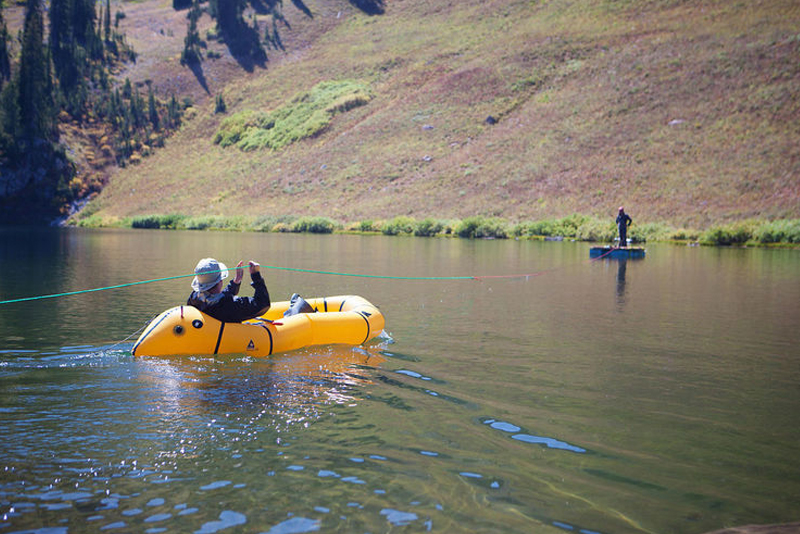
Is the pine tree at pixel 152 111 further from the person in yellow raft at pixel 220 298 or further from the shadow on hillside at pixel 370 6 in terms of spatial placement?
the person in yellow raft at pixel 220 298

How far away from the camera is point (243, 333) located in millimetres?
10219

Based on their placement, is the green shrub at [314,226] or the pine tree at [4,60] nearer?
the green shrub at [314,226]

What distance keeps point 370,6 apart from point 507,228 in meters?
78.4

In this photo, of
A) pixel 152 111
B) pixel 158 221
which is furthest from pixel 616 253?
pixel 152 111

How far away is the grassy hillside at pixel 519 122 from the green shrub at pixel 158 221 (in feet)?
18.0

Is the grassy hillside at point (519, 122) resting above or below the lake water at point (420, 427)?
above

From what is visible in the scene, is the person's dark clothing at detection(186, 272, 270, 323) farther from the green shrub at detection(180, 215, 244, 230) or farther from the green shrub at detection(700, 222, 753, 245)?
the green shrub at detection(180, 215, 244, 230)

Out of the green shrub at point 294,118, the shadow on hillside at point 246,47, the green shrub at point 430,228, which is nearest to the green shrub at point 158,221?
the green shrub at point 294,118

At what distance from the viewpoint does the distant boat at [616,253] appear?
3039cm

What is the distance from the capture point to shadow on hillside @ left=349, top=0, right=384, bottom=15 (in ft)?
384

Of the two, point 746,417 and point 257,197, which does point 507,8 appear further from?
point 746,417

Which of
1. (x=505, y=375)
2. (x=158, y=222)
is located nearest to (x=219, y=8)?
(x=158, y=222)

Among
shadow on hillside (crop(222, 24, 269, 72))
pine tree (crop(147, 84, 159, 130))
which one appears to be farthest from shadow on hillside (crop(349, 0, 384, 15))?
pine tree (crop(147, 84, 159, 130))

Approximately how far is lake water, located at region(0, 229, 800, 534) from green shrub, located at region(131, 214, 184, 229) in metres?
59.1
